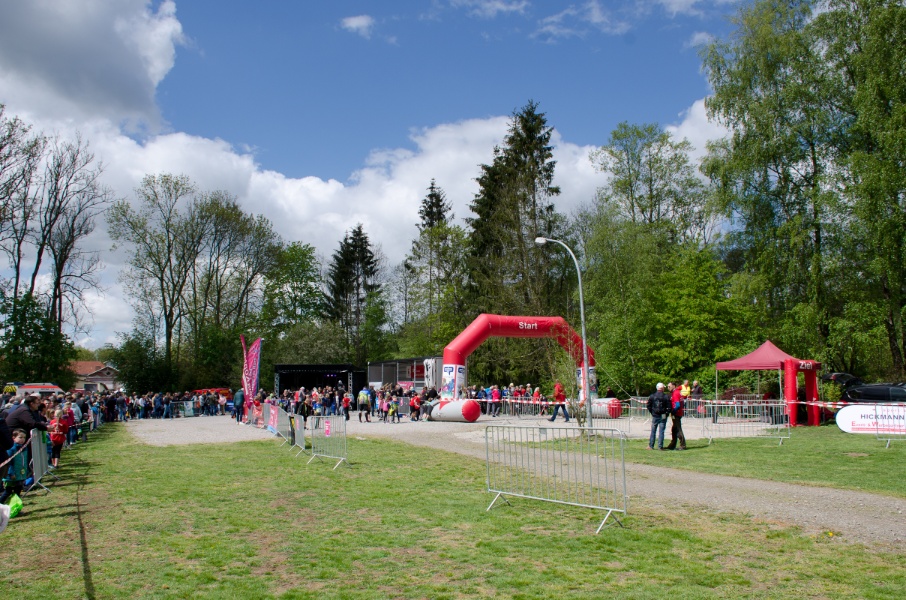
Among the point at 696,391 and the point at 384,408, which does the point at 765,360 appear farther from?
the point at 384,408

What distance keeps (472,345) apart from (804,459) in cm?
1652

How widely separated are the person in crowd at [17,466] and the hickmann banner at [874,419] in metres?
18.8

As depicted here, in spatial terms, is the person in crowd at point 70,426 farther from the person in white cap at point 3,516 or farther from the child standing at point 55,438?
the person in white cap at point 3,516

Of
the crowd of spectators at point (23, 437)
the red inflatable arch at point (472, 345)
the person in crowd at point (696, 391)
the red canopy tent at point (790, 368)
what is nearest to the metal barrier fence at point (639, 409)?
the red inflatable arch at point (472, 345)

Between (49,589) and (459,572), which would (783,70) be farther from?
(49,589)

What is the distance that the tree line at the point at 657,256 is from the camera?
88.5 ft

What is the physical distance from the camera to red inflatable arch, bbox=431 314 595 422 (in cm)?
2755

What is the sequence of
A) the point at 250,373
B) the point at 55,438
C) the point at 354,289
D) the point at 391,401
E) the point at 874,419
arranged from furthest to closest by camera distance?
the point at 354,289 → the point at 391,401 → the point at 250,373 → the point at 874,419 → the point at 55,438

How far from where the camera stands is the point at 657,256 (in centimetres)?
3925

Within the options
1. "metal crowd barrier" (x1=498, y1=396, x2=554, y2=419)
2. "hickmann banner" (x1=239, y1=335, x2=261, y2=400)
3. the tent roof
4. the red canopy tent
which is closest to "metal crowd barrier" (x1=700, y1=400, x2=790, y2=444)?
the red canopy tent

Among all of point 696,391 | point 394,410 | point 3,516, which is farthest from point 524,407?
point 3,516

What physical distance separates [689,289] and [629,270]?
16.5 feet

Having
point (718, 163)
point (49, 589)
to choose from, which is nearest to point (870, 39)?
point (718, 163)

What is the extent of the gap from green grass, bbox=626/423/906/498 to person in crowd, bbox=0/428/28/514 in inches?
435
